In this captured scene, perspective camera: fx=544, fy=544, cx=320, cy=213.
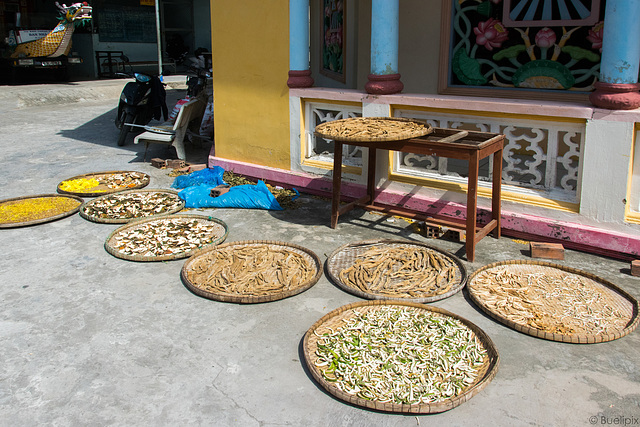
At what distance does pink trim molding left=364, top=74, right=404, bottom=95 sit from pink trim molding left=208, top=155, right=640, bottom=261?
1.02m

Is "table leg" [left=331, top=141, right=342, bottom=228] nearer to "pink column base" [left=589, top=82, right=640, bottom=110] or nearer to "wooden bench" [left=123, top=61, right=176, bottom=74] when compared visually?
"pink column base" [left=589, top=82, right=640, bottom=110]

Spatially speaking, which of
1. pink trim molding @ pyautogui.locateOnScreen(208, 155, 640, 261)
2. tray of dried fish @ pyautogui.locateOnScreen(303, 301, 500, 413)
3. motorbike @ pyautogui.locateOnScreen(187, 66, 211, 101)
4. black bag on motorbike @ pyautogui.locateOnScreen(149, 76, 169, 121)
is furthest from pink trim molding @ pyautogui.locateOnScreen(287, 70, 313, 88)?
black bag on motorbike @ pyautogui.locateOnScreen(149, 76, 169, 121)

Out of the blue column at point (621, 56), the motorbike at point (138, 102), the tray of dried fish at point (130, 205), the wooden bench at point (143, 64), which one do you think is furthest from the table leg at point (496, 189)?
the wooden bench at point (143, 64)

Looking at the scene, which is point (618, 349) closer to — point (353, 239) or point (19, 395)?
point (353, 239)

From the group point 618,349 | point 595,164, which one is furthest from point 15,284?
point 595,164

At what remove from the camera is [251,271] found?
4.30 metres

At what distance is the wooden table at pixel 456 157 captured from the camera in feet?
14.5

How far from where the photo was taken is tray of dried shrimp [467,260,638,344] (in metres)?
3.44

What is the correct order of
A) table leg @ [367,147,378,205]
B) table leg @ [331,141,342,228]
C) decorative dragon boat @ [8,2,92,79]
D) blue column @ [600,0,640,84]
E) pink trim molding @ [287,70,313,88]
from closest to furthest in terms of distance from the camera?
blue column @ [600,0,640,84] < table leg @ [331,141,342,228] < table leg @ [367,147,378,205] < pink trim molding @ [287,70,313,88] < decorative dragon boat @ [8,2,92,79]

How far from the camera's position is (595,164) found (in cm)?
446

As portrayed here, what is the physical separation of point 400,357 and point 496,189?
7.54 feet

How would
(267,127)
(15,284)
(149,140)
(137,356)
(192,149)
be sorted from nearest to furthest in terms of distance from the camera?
(137,356), (15,284), (267,127), (149,140), (192,149)

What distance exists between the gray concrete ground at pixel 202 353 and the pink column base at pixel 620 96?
4.12ft

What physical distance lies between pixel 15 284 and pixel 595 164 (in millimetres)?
4712
